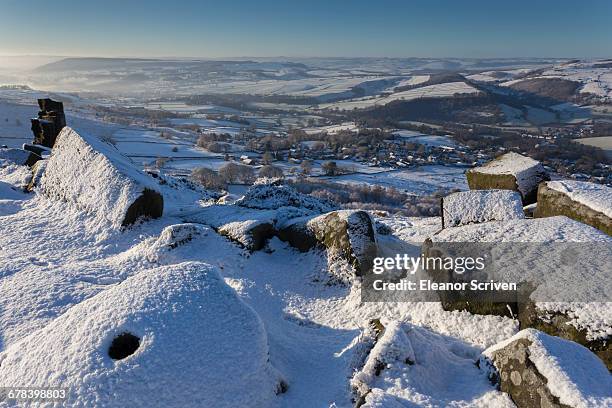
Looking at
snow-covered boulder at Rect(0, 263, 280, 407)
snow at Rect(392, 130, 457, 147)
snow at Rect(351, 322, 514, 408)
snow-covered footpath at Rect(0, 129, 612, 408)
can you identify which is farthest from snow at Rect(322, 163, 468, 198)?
snow-covered boulder at Rect(0, 263, 280, 407)

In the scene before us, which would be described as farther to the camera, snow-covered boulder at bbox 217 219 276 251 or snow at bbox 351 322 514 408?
snow-covered boulder at bbox 217 219 276 251

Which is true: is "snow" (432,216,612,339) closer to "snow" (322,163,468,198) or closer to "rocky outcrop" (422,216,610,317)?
"rocky outcrop" (422,216,610,317)

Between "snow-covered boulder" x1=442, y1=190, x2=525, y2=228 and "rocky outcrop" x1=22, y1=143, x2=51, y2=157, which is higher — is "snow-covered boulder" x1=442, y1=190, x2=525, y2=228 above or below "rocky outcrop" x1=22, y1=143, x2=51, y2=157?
below

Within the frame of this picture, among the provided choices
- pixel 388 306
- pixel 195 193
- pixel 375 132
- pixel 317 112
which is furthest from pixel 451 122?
pixel 388 306

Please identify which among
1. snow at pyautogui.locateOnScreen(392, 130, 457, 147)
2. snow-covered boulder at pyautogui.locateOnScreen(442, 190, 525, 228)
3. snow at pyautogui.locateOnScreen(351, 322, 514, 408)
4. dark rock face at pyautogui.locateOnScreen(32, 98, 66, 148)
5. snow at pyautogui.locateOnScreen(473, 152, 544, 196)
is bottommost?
snow at pyautogui.locateOnScreen(392, 130, 457, 147)

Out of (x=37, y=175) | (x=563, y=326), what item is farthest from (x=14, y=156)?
(x=563, y=326)

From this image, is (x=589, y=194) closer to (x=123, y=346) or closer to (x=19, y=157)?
(x=123, y=346)

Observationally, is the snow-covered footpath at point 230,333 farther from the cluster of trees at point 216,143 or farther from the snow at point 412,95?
the snow at point 412,95

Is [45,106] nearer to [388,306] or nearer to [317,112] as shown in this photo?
[388,306]
